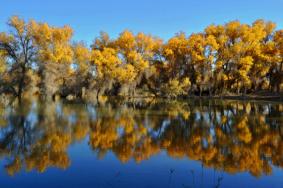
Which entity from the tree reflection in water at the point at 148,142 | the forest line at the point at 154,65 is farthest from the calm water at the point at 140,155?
the forest line at the point at 154,65

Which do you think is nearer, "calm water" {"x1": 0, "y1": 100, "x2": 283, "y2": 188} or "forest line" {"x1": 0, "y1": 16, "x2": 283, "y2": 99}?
"calm water" {"x1": 0, "y1": 100, "x2": 283, "y2": 188}

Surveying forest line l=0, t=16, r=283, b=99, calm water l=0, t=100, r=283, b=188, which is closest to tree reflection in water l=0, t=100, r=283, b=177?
calm water l=0, t=100, r=283, b=188

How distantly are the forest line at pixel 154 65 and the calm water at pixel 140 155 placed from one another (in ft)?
85.4

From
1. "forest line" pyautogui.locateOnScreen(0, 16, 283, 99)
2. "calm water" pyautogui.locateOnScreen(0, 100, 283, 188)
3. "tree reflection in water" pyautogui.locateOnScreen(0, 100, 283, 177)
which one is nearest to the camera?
"calm water" pyautogui.locateOnScreen(0, 100, 283, 188)

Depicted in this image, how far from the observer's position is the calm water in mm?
7938

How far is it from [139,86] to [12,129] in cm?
4042

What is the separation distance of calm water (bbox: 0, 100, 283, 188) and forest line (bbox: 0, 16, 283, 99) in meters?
26.0

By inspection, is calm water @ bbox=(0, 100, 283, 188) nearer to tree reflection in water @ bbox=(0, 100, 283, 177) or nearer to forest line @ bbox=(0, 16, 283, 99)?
tree reflection in water @ bbox=(0, 100, 283, 177)

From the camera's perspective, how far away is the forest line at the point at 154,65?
3981 cm

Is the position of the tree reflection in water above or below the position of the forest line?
below

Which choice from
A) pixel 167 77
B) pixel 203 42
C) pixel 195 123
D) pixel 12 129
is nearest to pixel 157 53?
pixel 167 77

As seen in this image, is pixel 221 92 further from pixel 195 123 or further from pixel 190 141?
pixel 190 141

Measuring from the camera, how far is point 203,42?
47.7 metres

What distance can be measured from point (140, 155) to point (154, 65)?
4539cm
